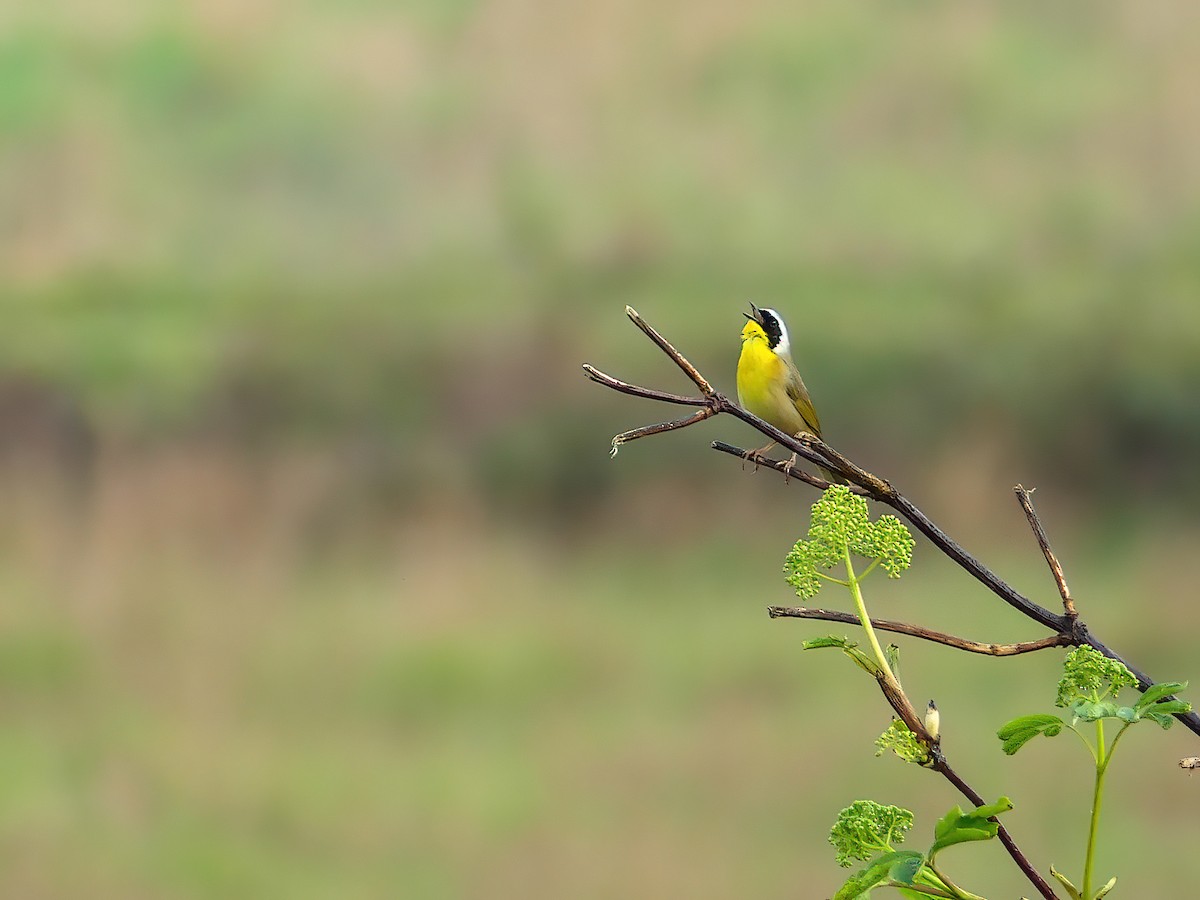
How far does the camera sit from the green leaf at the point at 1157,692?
0.28 m

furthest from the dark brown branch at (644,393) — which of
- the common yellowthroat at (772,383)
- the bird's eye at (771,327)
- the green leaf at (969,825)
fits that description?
the bird's eye at (771,327)

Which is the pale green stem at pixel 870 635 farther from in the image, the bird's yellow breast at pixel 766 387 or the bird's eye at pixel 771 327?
the bird's eye at pixel 771 327

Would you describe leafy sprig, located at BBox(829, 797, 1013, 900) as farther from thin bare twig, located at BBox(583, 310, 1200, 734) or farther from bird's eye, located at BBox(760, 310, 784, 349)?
bird's eye, located at BBox(760, 310, 784, 349)

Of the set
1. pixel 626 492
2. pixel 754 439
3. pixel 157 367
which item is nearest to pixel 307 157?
pixel 157 367

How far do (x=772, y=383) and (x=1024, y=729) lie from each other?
958mm

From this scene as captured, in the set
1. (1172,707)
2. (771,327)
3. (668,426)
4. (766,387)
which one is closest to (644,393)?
(668,426)

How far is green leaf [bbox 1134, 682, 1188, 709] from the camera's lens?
0.91ft

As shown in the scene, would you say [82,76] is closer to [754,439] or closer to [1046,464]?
[754,439]

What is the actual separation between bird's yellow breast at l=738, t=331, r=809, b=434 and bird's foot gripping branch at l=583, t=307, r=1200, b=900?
35.6 inches

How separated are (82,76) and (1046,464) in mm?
1879

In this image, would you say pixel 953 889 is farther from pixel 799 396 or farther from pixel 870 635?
pixel 799 396

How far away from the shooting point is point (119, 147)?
2.38 meters

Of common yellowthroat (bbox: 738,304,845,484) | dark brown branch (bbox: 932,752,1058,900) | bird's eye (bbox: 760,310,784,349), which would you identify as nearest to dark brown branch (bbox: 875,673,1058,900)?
dark brown branch (bbox: 932,752,1058,900)

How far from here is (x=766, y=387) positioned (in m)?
1.24
